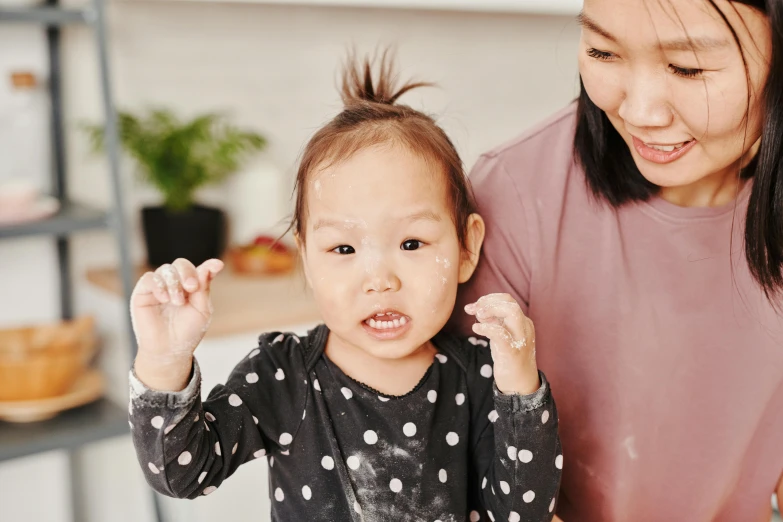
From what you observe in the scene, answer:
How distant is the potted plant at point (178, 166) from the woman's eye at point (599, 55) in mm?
1400

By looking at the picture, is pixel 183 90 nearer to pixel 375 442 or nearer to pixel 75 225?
pixel 75 225

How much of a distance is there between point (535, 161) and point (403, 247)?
295 mm

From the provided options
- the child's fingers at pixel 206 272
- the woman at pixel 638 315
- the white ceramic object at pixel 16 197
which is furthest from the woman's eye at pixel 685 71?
the white ceramic object at pixel 16 197

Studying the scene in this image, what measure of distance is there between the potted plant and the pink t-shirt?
3.88 feet

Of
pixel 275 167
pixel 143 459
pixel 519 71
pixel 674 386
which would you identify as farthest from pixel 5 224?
pixel 519 71

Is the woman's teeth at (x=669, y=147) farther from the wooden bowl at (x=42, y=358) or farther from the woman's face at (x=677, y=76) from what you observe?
the wooden bowl at (x=42, y=358)

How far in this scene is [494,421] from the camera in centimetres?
102

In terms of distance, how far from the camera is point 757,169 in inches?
38.0

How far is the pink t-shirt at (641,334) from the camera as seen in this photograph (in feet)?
3.67

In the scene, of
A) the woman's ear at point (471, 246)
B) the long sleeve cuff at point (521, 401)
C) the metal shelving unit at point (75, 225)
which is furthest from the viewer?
the metal shelving unit at point (75, 225)

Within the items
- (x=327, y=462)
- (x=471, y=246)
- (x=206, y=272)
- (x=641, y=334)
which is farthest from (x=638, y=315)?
(x=206, y=272)

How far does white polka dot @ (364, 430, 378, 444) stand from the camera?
100 cm

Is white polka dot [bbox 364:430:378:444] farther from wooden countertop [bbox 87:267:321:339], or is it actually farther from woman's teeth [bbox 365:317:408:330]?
wooden countertop [bbox 87:267:321:339]

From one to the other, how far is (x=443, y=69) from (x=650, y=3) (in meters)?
1.91
